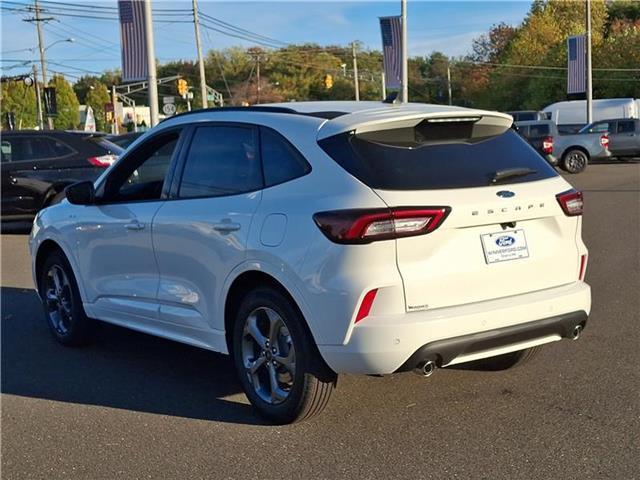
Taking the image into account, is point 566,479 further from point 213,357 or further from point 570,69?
point 570,69

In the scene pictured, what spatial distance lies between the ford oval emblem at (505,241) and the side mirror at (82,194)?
315 centimetres

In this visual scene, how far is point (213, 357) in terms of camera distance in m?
5.97

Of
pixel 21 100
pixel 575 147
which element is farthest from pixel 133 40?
pixel 21 100

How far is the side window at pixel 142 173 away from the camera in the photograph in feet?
18.1

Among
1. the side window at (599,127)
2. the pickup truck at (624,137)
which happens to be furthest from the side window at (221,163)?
the pickup truck at (624,137)

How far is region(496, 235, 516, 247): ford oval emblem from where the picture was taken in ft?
13.8

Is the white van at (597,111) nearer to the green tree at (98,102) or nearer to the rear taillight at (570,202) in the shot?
the rear taillight at (570,202)

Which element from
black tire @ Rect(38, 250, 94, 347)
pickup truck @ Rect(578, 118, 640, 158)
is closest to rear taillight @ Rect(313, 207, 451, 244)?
black tire @ Rect(38, 250, 94, 347)

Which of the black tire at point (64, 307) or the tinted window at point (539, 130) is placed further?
the tinted window at point (539, 130)

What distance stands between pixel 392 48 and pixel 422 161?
90.8ft

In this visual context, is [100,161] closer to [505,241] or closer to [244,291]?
[244,291]

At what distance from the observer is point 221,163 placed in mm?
4910

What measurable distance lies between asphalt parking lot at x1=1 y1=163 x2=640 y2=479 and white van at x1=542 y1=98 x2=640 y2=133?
36069 mm

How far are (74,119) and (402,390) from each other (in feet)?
291
